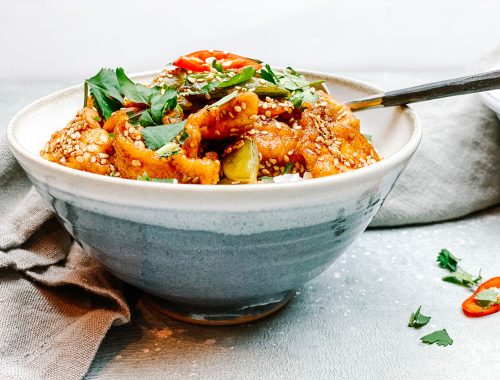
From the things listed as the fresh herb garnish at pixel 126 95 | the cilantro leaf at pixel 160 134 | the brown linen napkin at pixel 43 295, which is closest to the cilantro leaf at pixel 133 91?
the fresh herb garnish at pixel 126 95

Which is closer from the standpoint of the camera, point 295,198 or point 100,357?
point 295,198

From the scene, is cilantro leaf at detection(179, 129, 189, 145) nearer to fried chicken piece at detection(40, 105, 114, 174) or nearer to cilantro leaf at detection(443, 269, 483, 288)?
fried chicken piece at detection(40, 105, 114, 174)

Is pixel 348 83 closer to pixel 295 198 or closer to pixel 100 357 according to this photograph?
pixel 295 198

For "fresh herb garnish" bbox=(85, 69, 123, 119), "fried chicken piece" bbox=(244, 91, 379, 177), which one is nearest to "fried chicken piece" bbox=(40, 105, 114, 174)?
"fresh herb garnish" bbox=(85, 69, 123, 119)

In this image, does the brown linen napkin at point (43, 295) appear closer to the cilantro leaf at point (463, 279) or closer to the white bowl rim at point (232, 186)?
the white bowl rim at point (232, 186)

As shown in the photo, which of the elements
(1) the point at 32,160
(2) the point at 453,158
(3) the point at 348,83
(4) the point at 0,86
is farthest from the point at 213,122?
(4) the point at 0,86

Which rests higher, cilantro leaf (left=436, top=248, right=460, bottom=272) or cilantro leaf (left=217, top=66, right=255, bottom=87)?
cilantro leaf (left=217, top=66, right=255, bottom=87)

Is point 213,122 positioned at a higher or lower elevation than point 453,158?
higher

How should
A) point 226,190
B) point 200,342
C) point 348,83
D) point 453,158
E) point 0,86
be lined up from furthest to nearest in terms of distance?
point 0,86 → point 453,158 → point 348,83 → point 200,342 → point 226,190
